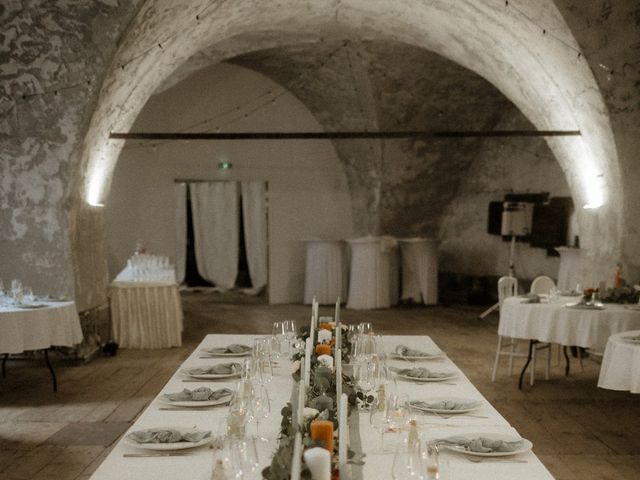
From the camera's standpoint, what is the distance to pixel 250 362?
3367mm

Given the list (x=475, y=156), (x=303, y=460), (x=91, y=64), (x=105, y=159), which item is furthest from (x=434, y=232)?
(x=303, y=460)

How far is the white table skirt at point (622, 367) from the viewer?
4973 millimetres

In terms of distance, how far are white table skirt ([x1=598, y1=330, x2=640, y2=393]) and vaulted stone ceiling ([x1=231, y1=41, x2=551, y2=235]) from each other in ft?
22.6

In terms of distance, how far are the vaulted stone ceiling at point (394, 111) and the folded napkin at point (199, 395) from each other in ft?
27.7

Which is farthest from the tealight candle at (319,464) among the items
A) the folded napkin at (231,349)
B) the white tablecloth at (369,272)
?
the white tablecloth at (369,272)

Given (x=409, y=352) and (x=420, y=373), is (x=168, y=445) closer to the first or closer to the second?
(x=420, y=373)

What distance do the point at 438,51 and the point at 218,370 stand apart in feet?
24.7

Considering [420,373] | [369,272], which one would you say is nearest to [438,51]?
[369,272]

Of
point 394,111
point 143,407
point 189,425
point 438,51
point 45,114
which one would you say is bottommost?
point 143,407

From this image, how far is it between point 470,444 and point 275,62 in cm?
1092

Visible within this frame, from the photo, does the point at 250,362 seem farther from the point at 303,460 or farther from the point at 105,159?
the point at 105,159

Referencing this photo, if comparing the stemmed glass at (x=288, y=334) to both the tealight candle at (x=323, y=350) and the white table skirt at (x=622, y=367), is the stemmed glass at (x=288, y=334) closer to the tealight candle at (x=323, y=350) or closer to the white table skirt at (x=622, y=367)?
the tealight candle at (x=323, y=350)

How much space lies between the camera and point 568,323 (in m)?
6.84

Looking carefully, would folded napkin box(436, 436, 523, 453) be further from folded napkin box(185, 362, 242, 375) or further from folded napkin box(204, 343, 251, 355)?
folded napkin box(204, 343, 251, 355)
